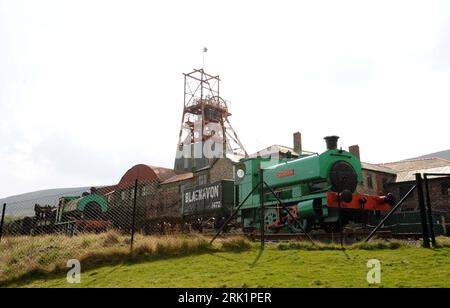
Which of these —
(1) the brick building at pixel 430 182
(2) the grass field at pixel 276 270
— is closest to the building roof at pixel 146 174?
(1) the brick building at pixel 430 182

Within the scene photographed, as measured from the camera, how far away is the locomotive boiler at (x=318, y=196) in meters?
15.7

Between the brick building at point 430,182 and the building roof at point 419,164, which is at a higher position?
the building roof at point 419,164

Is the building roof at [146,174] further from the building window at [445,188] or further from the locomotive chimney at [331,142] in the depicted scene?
the locomotive chimney at [331,142]

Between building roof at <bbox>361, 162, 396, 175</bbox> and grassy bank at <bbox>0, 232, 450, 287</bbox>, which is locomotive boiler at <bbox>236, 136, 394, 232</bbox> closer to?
grassy bank at <bbox>0, 232, 450, 287</bbox>

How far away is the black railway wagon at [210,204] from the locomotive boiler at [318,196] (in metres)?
3.85

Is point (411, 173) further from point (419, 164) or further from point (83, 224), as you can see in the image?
point (83, 224)

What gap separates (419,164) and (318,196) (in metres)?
30.2

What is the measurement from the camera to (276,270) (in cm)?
832

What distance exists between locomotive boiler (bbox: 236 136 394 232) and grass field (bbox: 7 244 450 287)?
4.65 meters

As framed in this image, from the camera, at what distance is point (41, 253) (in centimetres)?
1269

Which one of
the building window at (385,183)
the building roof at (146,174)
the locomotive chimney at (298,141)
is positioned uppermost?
the locomotive chimney at (298,141)

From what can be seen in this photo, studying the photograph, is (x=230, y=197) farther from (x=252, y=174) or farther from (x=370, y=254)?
(x=370, y=254)
